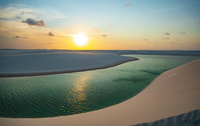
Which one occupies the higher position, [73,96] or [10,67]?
[10,67]

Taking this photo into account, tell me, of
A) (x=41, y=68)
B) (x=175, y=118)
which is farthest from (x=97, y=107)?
(x=41, y=68)

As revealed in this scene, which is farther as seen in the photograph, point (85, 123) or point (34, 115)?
point (34, 115)

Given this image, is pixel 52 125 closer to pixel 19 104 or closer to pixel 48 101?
pixel 48 101

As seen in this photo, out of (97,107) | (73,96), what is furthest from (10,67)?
(97,107)

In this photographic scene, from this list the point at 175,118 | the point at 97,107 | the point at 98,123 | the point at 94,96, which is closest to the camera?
the point at 175,118

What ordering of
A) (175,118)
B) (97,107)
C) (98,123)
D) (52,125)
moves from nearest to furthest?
1. (175,118)
2. (98,123)
3. (52,125)
4. (97,107)

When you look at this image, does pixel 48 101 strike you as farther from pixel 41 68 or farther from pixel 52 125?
pixel 41 68

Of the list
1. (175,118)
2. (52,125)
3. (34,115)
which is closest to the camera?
(175,118)

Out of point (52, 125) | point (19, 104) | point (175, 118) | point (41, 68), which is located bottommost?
point (52, 125)

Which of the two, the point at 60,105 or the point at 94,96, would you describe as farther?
the point at 94,96
